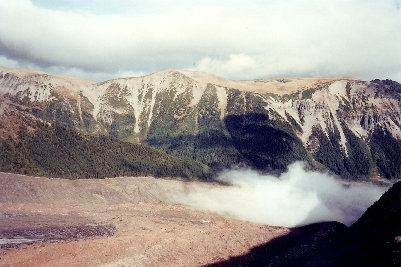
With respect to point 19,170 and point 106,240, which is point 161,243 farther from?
point 19,170

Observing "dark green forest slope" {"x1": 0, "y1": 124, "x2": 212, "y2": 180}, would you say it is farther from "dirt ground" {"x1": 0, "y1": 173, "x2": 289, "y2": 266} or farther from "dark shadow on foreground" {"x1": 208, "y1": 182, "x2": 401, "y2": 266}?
"dark shadow on foreground" {"x1": 208, "y1": 182, "x2": 401, "y2": 266}

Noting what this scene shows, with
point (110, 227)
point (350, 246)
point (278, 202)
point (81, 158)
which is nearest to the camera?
point (350, 246)

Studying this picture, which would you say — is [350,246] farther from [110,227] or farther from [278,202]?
[278,202]

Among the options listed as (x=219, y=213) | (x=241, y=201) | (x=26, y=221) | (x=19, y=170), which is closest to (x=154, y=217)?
(x=219, y=213)

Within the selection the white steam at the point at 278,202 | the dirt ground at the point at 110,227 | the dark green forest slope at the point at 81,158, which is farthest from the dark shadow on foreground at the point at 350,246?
the dark green forest slope at the point at 81,158

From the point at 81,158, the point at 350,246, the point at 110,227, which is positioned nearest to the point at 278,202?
the point at 110,227

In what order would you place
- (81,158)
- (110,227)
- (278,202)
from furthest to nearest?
(81,158) < (278,202) < (110,227)

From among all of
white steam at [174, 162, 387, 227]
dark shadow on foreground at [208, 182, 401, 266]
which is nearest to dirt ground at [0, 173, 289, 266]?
dark shadow on foreground at [208, 182, 401, 266]
